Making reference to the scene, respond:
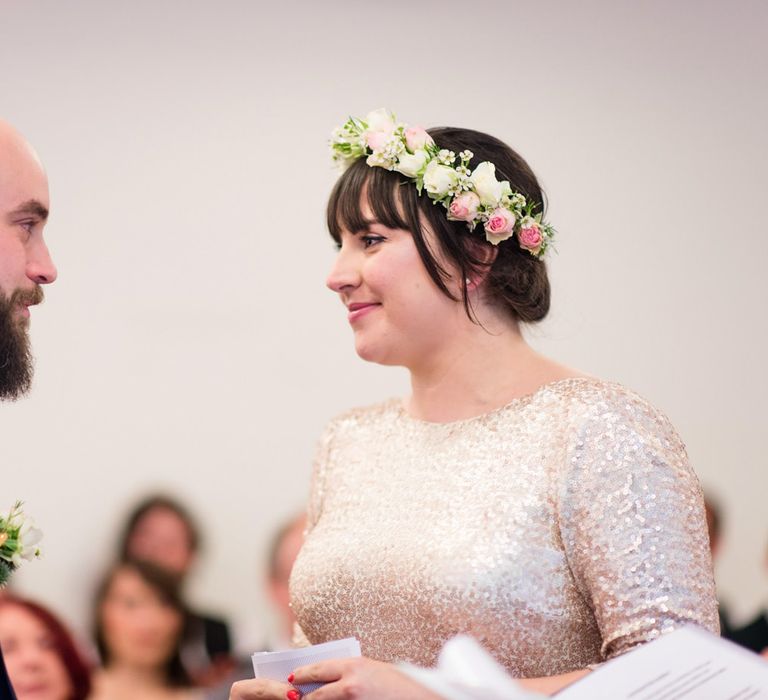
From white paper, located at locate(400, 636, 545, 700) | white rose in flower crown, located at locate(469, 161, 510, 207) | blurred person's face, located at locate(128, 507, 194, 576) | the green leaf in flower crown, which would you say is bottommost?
blurred person's face, located at locate(128, 507, 194, 576)

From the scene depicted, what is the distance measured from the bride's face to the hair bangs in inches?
0.6

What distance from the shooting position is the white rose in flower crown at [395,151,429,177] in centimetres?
245

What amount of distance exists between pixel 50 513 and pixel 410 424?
6.87ft

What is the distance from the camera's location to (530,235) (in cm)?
248

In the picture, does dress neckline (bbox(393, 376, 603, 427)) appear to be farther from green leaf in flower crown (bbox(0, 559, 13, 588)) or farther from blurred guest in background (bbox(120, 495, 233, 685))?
blurred guest in background (bbox(120, 495, 233, 685))

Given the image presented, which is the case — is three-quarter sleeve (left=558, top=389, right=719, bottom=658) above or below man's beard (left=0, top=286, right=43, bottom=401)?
below

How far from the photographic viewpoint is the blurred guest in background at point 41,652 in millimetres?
4062

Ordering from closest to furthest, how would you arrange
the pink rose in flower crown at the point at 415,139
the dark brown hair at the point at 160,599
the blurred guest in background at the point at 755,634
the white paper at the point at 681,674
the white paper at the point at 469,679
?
the white paper at the point at 469,679 → the white paper at the point at 681,674 → the pink rose in flower crown at the point at 415,139 → the dark brown hair at the point at 160,599 → the blurred guest in background at the point at 755,634

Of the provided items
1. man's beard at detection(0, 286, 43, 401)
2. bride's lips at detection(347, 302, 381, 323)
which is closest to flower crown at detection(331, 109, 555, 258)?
bride's lips at detection(347, 302, 381, 323)

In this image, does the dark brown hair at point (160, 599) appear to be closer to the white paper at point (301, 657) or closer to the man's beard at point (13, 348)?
the man's beard at point (13, 348)

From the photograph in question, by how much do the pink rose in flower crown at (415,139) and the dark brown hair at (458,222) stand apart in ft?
0.19

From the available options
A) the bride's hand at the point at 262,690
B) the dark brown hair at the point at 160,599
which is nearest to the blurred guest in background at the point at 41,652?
the dark brown hair at the point at 160,599

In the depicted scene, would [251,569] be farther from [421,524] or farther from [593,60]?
[593,60]

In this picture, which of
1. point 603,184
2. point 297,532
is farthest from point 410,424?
point 603,184
